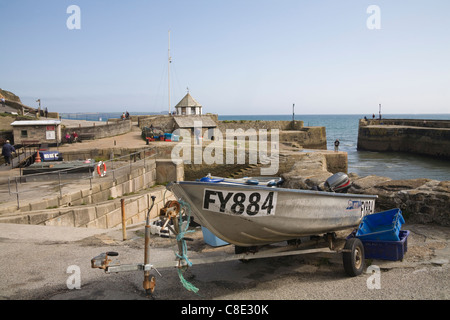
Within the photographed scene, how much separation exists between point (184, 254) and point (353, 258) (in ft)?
8.79

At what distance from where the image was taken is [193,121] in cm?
3422

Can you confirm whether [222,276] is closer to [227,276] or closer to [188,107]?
[227,276]

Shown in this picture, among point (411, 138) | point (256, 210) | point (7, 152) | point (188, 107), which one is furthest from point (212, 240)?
point (411, 138)

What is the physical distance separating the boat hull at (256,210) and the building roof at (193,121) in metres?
28.0

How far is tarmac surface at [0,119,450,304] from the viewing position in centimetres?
491

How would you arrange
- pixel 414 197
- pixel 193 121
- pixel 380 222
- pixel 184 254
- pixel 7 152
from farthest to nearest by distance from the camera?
pixel 193 121
pixel 7 152
pixel 414 197
pixel 380 222
pixel 184 254

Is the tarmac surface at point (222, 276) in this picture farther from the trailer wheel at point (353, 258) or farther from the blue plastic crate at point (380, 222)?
the blue plastic crate at point (380, 222)

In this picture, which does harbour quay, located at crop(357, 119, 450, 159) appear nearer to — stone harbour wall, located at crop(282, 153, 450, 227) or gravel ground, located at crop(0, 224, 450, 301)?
stone harbour wall, located at crop(282, 153, 450, 227)

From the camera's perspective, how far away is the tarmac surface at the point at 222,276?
193 inches

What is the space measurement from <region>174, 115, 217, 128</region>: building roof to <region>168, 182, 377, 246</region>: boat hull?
28.0m

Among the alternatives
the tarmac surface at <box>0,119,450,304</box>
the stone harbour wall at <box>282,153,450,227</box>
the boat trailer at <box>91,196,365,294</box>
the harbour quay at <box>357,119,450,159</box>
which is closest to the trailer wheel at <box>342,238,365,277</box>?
the boat trailer at <box>91,196,365,294</box>
